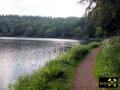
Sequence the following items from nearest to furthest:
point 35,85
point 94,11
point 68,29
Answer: point 35,85 → point 94,11 → point 68,29

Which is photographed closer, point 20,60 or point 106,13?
point 106,13

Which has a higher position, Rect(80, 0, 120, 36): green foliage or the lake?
Rect(80, 0, 120, 36): green foliage

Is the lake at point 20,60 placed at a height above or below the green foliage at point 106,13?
below

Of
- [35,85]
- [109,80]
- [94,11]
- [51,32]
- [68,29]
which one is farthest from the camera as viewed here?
[51,32]

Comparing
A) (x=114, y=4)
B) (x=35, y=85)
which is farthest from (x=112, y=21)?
(x=35, y=85)

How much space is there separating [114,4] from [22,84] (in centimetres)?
1189

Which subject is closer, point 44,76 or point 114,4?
point 44,76

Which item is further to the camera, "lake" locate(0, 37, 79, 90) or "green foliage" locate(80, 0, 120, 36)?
"lake" locate(0, 37, 79, 90)

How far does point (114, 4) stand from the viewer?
2764 cm

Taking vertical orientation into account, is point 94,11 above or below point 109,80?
above

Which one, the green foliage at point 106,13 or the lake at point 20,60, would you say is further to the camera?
the lake at point 20,60

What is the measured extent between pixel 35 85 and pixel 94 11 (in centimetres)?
1671

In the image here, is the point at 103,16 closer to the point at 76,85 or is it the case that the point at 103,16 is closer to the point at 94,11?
the point at 94,11

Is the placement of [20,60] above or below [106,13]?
below
